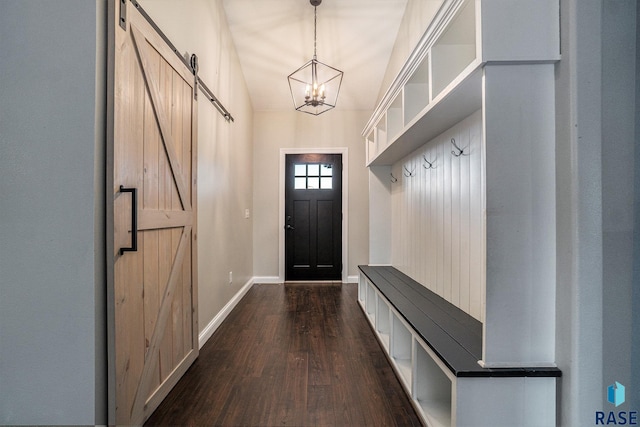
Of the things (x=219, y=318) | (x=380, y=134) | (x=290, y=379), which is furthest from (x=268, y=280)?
(x=290, y=379)

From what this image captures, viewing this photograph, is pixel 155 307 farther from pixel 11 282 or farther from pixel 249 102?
pixel 249 102

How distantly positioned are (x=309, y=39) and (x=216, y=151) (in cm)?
186

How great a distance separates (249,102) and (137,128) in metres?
3.31

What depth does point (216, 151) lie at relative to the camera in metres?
3.04

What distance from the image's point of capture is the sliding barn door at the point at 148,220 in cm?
137

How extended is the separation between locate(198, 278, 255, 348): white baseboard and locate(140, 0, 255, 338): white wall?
4 cm

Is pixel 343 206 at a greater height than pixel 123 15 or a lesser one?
lesser

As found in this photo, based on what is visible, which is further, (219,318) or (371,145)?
(371,145)

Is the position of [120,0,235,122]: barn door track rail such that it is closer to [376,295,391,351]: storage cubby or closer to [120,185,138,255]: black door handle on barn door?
[120,185,138,255]: black door handle on barn door

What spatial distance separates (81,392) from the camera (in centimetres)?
129

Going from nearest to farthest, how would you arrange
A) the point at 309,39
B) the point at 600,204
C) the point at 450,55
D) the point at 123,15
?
the point at 600,204 → the point at 123,15 → the point at 450,55 → the point at 309,39

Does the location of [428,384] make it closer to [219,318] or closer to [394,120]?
[219,318]

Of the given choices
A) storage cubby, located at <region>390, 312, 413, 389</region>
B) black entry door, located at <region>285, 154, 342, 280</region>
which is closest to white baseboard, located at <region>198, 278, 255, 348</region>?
black entry door, located at <region>285, 154, 342, 280</region>

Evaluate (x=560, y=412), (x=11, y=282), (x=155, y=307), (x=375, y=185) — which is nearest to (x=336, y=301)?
(x=375, y=185)
